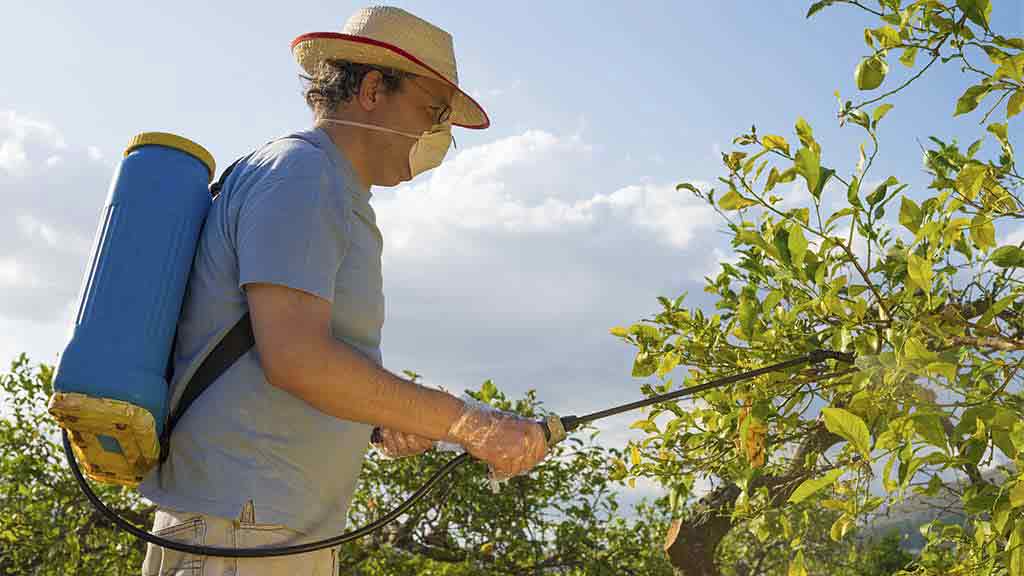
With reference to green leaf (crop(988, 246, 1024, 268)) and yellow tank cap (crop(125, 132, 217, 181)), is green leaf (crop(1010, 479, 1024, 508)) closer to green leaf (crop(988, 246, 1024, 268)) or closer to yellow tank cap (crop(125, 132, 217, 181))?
green leaf (crop(988, 246, 1024, 268))

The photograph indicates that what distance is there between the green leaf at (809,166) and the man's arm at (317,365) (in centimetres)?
100

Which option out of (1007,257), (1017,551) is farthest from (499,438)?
(1007,257)

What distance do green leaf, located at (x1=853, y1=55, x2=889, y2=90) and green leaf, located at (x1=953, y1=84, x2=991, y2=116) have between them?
0.21 metres

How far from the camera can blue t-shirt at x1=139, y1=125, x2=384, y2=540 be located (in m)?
1.98

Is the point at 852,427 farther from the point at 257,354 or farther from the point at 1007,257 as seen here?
the point at 257,354

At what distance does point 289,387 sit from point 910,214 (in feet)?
4.69

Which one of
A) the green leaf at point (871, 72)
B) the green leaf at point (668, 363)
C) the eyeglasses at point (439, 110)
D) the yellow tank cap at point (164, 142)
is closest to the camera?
the yellow tank cap at point (164, 142)

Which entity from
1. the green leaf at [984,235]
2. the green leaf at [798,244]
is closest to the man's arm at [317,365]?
the green leaf at [798,244]

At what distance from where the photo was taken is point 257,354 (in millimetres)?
2059

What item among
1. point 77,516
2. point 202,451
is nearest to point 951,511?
point 202,451

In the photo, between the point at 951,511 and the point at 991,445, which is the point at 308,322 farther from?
the point at 951,511

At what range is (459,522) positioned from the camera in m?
6.49

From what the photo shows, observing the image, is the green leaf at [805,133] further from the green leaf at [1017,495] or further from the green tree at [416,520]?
the green tree at [416,520]

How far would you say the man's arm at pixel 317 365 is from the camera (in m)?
1.93
